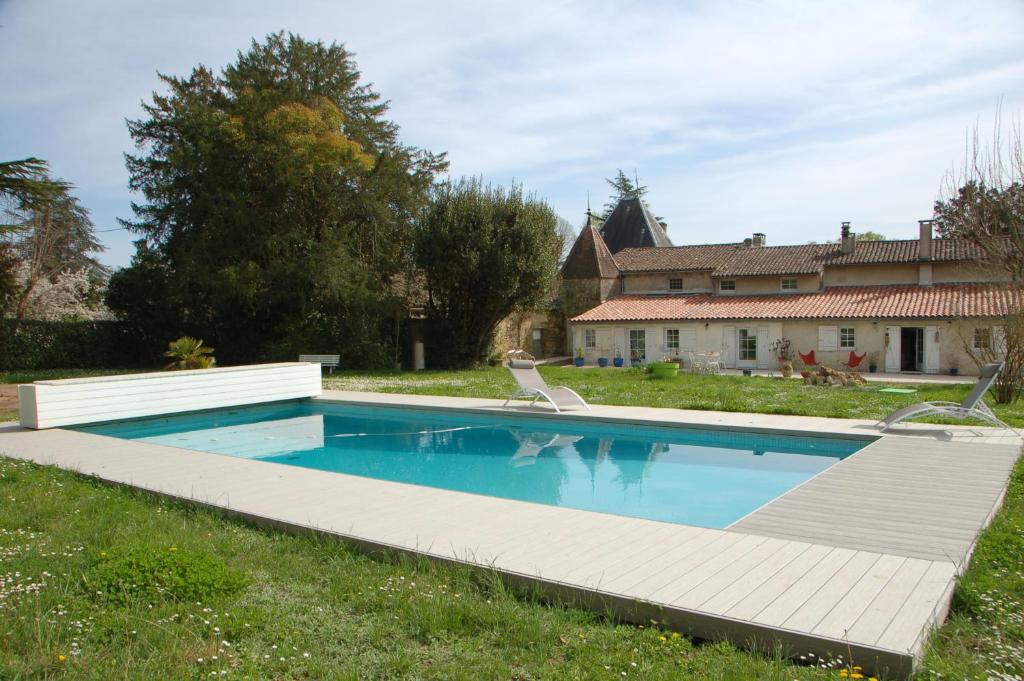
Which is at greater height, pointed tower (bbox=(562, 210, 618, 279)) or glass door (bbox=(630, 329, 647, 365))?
pointed tower (bbox=(562, 210, 618, 279))

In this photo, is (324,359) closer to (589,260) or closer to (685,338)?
(685,338)

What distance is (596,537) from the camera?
16.8 ft

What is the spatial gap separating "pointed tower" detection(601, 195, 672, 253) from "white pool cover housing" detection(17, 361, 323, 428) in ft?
98.3

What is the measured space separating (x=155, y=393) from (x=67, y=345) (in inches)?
624

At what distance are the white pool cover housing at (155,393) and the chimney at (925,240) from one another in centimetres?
2384

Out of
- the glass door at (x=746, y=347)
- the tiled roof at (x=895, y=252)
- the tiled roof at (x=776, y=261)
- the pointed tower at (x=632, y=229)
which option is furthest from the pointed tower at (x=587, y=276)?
the tiled roof at (x=895, y=252)

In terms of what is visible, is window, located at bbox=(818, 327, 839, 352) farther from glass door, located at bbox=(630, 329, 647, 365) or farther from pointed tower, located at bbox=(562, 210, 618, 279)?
pointed tower, located at bbox=(562, 210, 618, 279)

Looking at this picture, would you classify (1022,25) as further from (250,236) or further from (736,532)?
(250,236)

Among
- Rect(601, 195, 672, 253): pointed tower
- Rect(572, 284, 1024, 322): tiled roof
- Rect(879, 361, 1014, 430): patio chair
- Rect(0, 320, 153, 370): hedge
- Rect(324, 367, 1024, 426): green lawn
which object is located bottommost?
Rect(324, 367, 1024, 426): green lawn

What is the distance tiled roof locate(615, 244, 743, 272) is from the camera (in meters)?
32.4

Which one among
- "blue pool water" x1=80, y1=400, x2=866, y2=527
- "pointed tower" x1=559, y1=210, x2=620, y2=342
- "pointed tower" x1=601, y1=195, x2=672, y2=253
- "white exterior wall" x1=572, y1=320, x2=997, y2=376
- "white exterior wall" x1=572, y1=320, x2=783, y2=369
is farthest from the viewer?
"pointed tower" x1=601, y1=195, x2=672, y2=253

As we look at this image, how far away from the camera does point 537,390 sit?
41.9 ft

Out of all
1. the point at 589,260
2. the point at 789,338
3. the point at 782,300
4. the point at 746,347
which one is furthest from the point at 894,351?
the point at 589,260

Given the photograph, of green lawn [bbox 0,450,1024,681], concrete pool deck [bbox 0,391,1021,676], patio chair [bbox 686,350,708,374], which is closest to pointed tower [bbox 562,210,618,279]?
patio chair [bbox 686,350,708,374]
